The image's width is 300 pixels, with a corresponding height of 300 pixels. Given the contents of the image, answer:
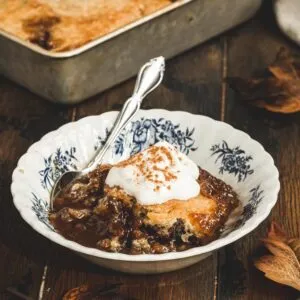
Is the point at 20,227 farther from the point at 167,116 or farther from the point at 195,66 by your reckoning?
the point at 195,66

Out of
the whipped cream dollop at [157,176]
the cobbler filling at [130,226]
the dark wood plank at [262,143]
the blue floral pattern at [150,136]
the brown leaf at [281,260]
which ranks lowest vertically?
the dark wood plank at [262,143]

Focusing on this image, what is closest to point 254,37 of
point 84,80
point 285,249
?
point 84,80

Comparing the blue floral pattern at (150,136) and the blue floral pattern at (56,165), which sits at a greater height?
the blue floral pattern at (56,165)

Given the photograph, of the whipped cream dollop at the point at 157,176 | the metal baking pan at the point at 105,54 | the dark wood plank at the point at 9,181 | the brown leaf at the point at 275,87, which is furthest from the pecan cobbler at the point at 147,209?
the brown leaf at the point at 275,87

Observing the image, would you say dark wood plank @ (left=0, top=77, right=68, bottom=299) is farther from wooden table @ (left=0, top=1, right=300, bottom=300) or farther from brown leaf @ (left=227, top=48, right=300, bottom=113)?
brown leaf @ (left=227, top=48, right=300, bottom=113)

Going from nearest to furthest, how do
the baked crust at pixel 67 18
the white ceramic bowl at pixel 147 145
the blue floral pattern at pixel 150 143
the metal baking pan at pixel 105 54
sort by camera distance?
Result: the white ceramic bowl at pixel 147 145 < the blue floral pattern at pixel 150 143 < the metal baking pan at pixel 105 54 < the baked crust at pixel 67 18

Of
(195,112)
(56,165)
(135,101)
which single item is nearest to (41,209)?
(56,165)

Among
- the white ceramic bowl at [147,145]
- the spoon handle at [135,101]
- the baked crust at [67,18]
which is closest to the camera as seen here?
the white ceramic bowl at [147,145]

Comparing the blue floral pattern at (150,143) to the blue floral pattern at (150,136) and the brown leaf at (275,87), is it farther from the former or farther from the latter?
the brown leaf at (275,87)

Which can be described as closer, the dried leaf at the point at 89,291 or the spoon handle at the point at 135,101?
the dried leaf at the point at 89,291
